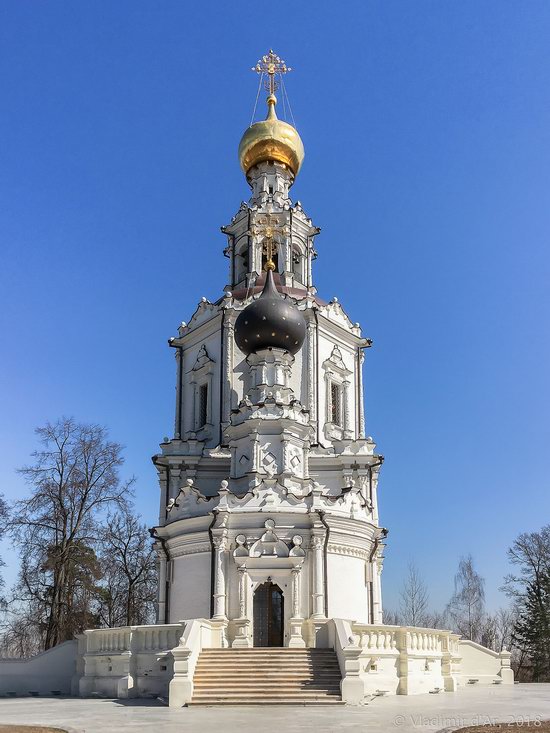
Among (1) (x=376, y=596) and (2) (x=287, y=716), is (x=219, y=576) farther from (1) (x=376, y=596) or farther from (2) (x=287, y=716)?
(2) (x=287, y=716)

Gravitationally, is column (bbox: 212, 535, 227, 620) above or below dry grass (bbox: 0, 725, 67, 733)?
above

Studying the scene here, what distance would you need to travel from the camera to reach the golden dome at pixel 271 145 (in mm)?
35750

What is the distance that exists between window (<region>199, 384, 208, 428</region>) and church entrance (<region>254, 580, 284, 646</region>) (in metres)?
9.75

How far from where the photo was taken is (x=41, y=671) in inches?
836

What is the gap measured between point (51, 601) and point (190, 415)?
320 inches

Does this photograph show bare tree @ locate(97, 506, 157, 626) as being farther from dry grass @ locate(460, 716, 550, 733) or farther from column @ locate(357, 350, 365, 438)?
dry grass @ locate(460, 716, 550, 733)

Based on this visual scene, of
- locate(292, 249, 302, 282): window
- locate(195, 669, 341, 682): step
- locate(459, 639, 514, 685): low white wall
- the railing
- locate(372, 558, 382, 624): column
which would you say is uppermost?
locate(292, 249, 302, 282): window

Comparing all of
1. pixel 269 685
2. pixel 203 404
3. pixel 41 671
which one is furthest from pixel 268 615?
pixel 203 404

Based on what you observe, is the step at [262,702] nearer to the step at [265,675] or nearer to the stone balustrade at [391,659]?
the stone balustrade at [391,659]

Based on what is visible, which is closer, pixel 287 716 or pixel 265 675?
pixel 287 716

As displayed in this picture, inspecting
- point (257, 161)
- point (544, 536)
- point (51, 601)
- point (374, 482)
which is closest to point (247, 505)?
point (374, 482)

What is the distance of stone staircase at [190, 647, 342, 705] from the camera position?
14961mm

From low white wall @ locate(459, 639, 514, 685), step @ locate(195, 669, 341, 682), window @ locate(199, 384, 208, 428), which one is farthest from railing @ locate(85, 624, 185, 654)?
window @ locate(199, 384, 208, 428)

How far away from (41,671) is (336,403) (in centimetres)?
1388
